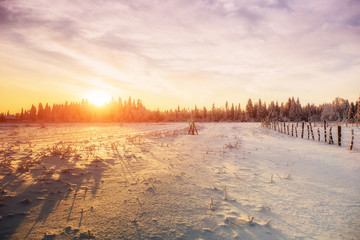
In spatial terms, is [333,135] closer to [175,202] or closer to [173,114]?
[175,202]

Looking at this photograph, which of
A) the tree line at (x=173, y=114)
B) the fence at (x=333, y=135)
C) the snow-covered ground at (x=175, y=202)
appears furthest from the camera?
the tree line at (x=173, y=114)

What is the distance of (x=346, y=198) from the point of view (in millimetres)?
4941

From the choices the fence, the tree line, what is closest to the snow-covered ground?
the fence

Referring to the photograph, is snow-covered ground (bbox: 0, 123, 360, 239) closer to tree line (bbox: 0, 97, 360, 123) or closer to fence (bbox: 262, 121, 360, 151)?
fence (bbox: 262, 121, 360, 151)

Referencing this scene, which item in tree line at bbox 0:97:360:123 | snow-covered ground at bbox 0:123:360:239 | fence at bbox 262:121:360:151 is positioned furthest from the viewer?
tree line at bbox 0:97:360:123

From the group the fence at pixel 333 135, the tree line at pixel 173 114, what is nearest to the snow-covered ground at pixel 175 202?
the fence at pixel 333 135

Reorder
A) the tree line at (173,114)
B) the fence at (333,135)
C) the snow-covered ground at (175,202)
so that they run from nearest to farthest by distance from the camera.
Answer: the snow-covered ground at (175,202) → the fence at (333,135) → the tree line at (173,114)

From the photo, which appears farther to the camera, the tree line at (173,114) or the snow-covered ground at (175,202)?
the tree line at (173,114)

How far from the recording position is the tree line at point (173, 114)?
84.1 m

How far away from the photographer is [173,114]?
115m

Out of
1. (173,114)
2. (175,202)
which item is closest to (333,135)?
(175,202)

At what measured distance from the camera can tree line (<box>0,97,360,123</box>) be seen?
3312 inches

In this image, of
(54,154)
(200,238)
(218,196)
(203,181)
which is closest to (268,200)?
(218,196)

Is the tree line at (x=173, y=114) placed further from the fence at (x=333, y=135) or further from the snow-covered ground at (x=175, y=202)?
the snow-covered ground at (x=175, y=202)
